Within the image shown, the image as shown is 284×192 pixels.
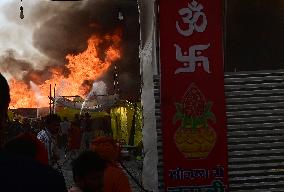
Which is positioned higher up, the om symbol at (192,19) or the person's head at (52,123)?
the om symbol at (192,19)

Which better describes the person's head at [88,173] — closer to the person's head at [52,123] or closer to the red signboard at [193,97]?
the red signboard at [193,97]

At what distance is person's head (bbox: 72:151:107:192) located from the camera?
12.2ft

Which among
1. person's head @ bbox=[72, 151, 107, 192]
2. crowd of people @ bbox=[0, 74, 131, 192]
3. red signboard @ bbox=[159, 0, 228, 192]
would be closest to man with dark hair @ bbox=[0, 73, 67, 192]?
crowd of people @ bbox=[0, 74, 131, 192]

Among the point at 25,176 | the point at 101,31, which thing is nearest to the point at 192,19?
the point at 25,176

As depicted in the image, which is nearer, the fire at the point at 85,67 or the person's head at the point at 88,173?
the person's head at the point at 88,173

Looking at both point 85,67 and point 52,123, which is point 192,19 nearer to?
point 52,123

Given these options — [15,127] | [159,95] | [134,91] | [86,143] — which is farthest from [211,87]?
[134,91]

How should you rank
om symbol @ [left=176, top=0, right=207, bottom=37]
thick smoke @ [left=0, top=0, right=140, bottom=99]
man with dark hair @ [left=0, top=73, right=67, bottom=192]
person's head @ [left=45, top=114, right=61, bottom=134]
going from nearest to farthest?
man with dark hair @ [left=0, top=73, right=67, bottom=192] < om symbol @ [left=176, top=0, right=207, bottom=37] < person's head @ [left=45, top=114, right=61, bottom=134] < thick smoke @ [left=0, top=0, right=140, bottom=99]

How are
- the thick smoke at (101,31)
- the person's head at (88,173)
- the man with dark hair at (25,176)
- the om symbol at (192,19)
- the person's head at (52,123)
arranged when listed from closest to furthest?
the man with dark hair at (25,176), the person's head at (88,173), the om symbol at (192,19), the person's head at (52,123), the thick smoke at (101,31)

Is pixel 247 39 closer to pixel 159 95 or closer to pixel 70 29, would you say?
pixel 159 95

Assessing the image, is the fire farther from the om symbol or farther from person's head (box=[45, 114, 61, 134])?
the om symbol

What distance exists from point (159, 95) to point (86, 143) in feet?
44.3

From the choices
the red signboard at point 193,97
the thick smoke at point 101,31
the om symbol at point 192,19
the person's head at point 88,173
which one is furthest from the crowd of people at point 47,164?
the thick smoke at point 101,31

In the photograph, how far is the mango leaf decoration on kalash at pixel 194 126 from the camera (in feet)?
22.4
